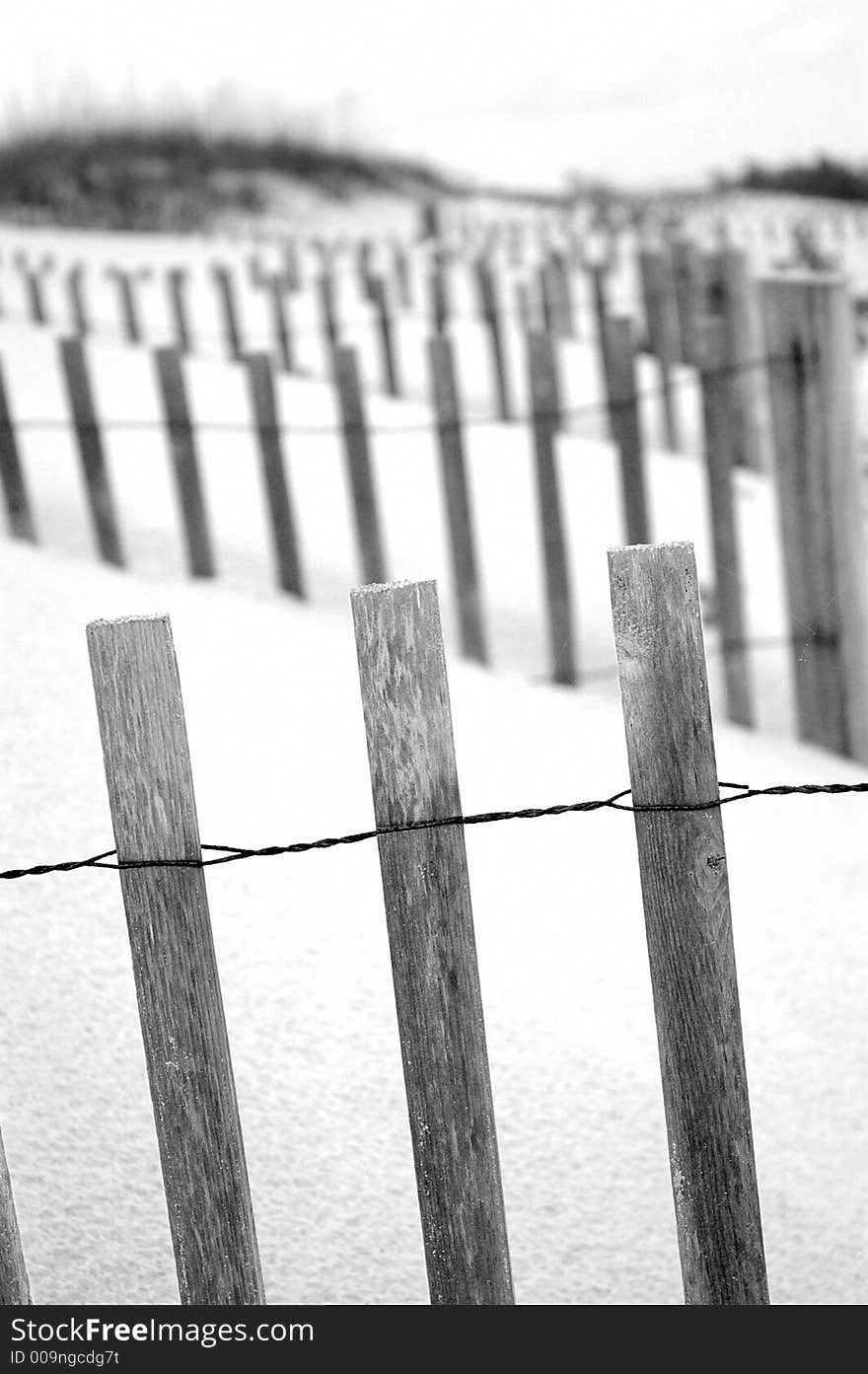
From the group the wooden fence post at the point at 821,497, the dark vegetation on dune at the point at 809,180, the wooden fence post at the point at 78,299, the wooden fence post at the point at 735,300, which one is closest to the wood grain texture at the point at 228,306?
the wooden fence post at the point at 78,299

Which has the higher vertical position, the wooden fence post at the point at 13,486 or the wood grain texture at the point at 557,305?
the wood grain texture at the point at 557,305

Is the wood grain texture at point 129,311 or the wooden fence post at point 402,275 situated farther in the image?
the wooden fence post at point 402,275

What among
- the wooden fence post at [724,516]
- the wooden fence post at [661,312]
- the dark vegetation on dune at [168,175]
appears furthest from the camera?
the wooden fence post at [661,312]

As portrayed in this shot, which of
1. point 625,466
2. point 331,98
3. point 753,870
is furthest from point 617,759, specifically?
point 331,98

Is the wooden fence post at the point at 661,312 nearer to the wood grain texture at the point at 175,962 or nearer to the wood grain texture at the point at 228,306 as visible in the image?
the wood grain texture at the point at 228,306

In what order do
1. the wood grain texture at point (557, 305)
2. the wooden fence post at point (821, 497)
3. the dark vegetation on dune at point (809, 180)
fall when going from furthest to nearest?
the wood grain texture at point (557, 305) → the dark vegetation on dune at point (809, 180) → the wooden fence post at point (821, 497)

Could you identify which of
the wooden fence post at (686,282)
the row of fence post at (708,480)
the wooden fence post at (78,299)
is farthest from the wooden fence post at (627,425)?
the wooden fence post at (78,299)

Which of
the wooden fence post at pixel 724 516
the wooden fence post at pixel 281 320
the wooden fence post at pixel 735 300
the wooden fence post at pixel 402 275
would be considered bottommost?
the wooden fence post at pixel 724 516

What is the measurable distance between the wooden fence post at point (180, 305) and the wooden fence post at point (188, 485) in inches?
91.0

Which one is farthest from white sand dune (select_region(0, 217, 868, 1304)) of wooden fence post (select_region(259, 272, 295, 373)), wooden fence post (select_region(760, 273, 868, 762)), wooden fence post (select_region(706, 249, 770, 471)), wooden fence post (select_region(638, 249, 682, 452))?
wooden fence post (select_region(259, 272, 295, 373))

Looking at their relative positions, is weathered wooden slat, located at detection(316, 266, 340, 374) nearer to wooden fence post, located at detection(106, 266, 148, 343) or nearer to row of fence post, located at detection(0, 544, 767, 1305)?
wooden fence post, located at detection(106, 266, 148, 343)

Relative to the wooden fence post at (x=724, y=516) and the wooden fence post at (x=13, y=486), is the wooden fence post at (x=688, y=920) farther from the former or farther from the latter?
the wooden fence post at (x=13, y=486)

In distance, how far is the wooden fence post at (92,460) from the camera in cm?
267

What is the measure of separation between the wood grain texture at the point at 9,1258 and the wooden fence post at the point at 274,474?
1753 mm
